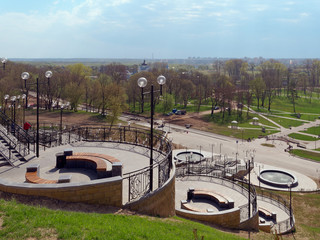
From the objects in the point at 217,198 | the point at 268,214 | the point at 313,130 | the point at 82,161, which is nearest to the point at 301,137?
the point at 313,130

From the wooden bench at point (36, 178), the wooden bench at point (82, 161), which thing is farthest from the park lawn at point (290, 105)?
the wooden bench at point (36, 178)

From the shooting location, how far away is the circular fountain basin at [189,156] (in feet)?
116

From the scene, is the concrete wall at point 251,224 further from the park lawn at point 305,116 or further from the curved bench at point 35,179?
the park lawn at point 305,116

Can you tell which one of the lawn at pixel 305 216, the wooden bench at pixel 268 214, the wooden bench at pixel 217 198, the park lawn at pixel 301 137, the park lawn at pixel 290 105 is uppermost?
the park lawn at pixel 290 105

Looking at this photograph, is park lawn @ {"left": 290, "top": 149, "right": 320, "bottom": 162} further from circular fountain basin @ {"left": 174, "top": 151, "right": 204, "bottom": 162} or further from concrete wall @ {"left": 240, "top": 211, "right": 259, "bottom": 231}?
concrete wall @ {"left": 240, "top": 211, "right": 259, "bottom": 231}

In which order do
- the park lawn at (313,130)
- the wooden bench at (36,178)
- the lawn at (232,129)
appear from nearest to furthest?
the wooden bench at (36,178) < the lawn at (232,129) < the park lawn at (313,130)

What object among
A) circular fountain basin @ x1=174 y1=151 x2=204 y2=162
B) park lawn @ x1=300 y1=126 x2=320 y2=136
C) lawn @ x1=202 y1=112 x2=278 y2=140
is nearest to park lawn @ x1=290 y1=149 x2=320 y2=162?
lawn @ x1=202 y1=112 x2=278 y2=140

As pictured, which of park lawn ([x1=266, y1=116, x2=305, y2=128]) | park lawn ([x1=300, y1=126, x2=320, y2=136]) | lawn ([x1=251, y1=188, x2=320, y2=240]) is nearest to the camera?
lawn ([x1=251, y1=188, x2=320, y2=240])

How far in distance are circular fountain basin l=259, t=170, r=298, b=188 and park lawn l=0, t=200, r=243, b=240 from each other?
23703 mm

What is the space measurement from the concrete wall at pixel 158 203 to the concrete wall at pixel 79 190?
0.68 m

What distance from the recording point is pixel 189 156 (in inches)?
1422

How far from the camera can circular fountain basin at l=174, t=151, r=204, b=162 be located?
35.2 metres

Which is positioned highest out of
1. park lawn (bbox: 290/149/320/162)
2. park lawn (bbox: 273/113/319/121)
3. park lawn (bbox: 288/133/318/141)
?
park lawn (bbox: 273/113/319/121)

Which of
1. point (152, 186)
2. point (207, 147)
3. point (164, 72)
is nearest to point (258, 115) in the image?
point (207, 147)
